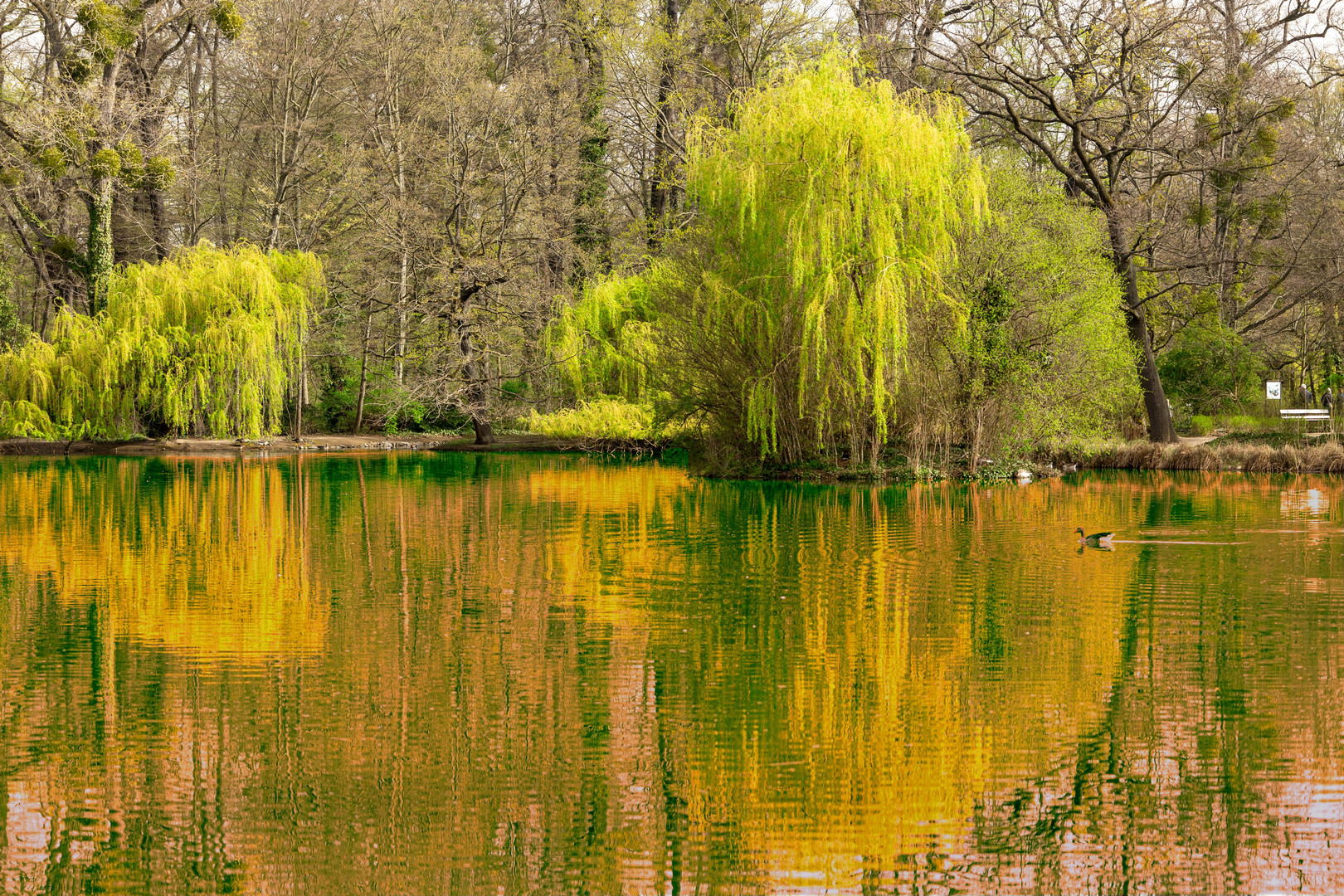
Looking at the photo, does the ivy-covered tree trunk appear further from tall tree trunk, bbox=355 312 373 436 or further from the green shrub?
the green shrub

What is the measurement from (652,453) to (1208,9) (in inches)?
569

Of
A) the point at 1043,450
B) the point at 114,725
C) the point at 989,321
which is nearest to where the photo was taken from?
the point at 114,725

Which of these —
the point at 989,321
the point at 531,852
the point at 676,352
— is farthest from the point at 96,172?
the point at 531,852

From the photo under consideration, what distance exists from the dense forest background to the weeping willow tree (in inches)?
2.6

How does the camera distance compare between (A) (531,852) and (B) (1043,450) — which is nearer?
(A) (531,852)

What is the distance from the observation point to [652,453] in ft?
95.3

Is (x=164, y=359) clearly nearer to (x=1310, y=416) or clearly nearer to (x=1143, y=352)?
(x=1143, y=352)

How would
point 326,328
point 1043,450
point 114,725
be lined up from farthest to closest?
point 326,328 → point 1043,450 → point 114,725

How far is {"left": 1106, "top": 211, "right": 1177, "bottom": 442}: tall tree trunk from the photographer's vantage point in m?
24.7

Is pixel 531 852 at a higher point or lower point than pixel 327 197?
lower

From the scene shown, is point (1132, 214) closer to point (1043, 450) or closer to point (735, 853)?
point (1043, 450)

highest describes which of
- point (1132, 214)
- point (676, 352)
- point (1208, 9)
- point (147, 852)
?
point (1208, 9)

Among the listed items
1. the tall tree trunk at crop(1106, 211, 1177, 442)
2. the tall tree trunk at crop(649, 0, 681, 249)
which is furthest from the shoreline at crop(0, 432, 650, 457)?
the tall tree trunk at crop(1106, 211, 1177, 442)

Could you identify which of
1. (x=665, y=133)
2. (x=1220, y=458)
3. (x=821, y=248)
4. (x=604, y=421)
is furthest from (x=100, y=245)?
(x=1220, y=458)
